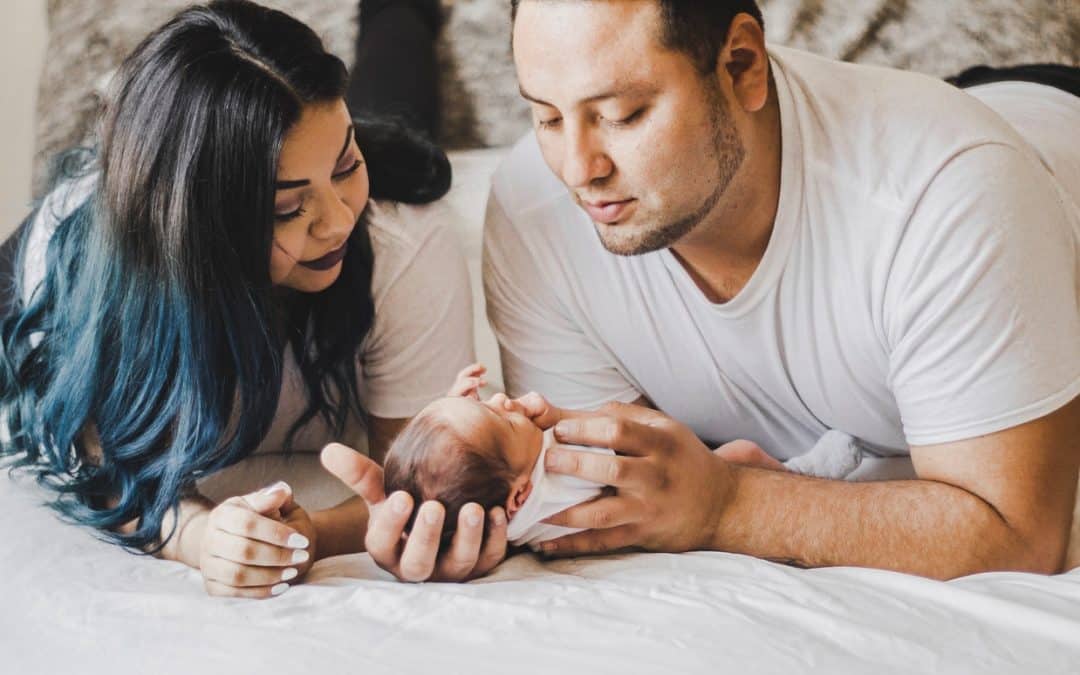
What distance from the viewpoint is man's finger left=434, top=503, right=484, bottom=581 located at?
3.76ft

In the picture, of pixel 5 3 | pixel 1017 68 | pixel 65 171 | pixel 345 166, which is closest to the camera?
pixel 345 166

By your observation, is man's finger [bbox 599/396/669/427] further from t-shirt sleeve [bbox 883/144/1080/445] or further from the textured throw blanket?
the textured throw blanket

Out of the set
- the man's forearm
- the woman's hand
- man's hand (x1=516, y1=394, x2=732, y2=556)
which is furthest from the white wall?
the man's forearm

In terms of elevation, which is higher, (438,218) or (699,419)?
(438,218)

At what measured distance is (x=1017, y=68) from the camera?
72.3 inches

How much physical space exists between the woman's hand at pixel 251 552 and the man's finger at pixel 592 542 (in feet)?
0.90

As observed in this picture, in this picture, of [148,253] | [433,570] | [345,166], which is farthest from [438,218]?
[433,570]

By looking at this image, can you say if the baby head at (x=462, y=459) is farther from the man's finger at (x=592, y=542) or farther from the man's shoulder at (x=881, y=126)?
the man's shoulder at (x=881, y=126)

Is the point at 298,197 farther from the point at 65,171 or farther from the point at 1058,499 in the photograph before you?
the point at 1058,499

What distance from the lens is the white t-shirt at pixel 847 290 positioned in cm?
122

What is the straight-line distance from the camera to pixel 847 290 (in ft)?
4.38

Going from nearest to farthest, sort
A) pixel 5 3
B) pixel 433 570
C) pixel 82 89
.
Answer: pixel 433 570 < pixel 82 89 < pixel 5 3

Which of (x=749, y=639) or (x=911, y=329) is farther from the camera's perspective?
(x=911, y=329)

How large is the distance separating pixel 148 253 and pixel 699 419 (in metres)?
0.76
